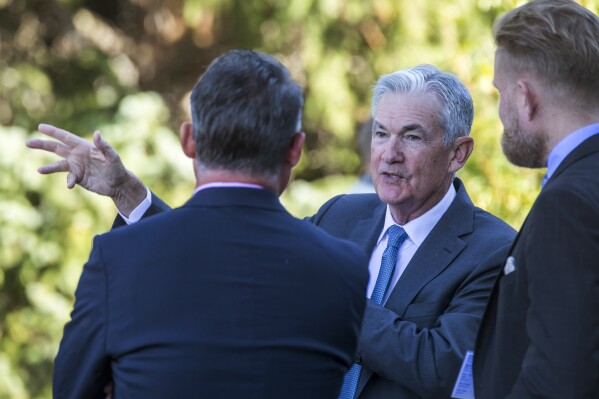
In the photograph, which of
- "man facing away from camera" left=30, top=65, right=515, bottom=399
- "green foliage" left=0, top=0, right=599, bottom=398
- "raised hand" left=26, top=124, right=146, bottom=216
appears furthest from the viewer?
"green foliage" left=0, top=0, right=599, bottom=398

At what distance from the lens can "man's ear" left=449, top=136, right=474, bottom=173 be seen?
3152mm

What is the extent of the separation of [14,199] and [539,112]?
590 centimetres

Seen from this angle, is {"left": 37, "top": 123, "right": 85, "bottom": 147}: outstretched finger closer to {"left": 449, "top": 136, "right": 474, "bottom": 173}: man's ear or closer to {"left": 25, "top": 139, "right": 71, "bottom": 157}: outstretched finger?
{"left": 25, "top": 139, "right": 71, "bottom": 157}: outstretched finger

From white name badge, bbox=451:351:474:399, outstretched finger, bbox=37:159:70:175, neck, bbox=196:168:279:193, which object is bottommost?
white name badge, bbox=451:351:474:399

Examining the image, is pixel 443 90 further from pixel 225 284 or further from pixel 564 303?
pixel 225 284

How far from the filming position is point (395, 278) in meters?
3.04

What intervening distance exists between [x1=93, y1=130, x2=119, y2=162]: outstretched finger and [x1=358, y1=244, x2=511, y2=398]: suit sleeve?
2.93ft

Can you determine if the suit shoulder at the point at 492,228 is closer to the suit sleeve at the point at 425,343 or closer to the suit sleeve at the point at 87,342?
the suit sleeve at the point at 425,343

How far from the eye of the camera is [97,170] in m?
3.05

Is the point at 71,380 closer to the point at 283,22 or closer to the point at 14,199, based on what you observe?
the point at 14,199

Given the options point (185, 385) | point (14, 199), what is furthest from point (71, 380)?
point (14, 199)

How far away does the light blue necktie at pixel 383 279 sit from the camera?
9.61 ft

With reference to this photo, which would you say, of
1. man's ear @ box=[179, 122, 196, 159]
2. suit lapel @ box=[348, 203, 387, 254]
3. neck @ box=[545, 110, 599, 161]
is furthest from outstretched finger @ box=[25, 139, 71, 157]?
neck @ box=[545, 110, 599, 161]

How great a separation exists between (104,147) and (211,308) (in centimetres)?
109
